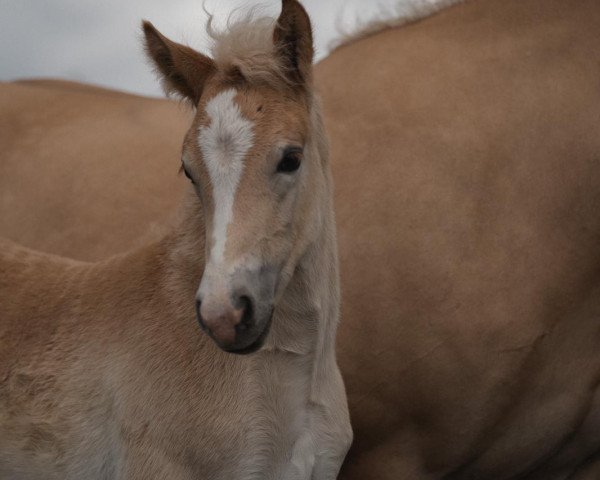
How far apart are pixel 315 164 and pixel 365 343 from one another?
39.6 inches

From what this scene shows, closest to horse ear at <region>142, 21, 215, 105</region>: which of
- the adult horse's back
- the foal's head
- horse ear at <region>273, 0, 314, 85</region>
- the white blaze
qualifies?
the foal's head

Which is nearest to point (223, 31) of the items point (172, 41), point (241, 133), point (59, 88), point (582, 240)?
point (172, 41)

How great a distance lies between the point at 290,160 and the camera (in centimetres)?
319

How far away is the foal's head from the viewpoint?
296 centimetres

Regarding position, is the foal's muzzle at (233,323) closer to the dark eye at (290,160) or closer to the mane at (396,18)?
the dark eye at (290,160)

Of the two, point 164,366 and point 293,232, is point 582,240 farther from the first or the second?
point 164,366

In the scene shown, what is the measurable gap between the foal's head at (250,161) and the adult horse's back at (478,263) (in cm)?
81

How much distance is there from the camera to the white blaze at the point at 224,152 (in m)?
3.07

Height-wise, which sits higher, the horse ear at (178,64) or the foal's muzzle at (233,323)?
the horse ear at (178,64)

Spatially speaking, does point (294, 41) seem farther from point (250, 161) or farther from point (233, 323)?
point (233, 323)

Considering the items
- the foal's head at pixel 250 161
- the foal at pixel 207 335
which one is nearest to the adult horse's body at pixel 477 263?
the foal at pixel 207 335

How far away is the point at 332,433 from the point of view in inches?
134

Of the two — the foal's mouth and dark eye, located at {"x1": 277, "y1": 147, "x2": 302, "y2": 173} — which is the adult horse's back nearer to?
dark eye, located at {"x1": 277, "y1": 147, "x2": 302, "y2": 173}

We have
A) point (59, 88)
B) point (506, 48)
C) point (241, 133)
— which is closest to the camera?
point (241, 133)
